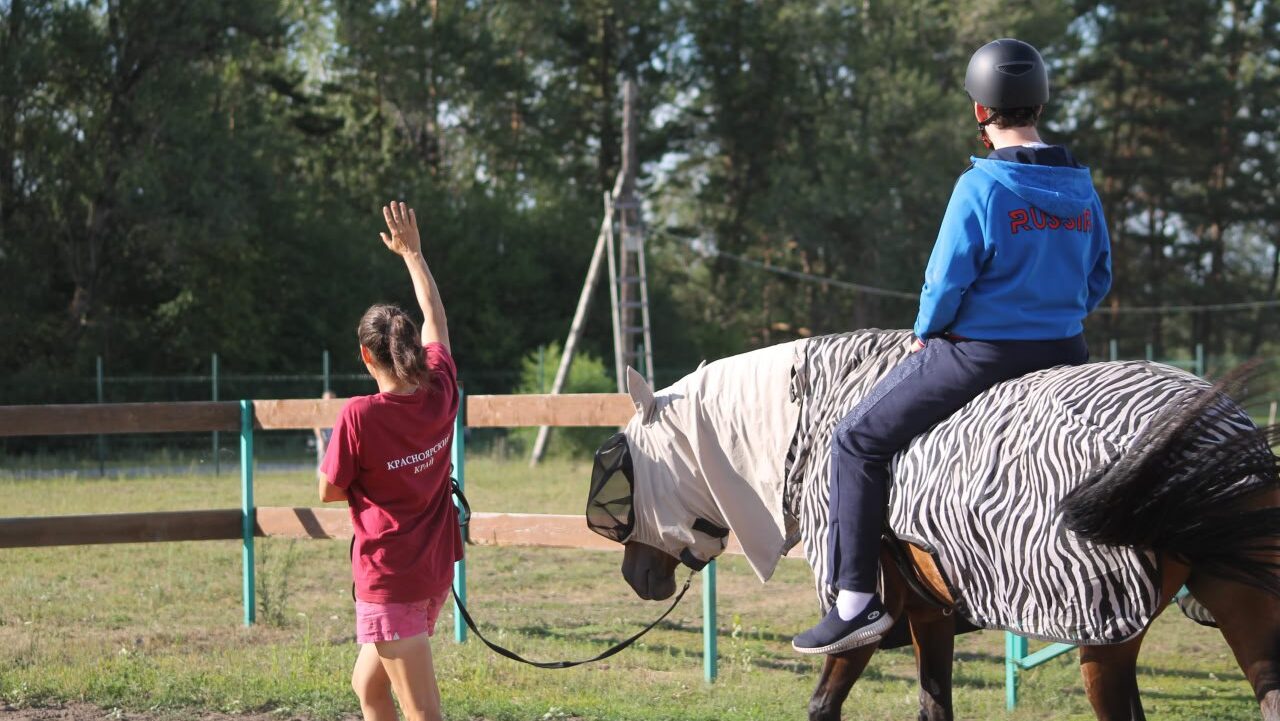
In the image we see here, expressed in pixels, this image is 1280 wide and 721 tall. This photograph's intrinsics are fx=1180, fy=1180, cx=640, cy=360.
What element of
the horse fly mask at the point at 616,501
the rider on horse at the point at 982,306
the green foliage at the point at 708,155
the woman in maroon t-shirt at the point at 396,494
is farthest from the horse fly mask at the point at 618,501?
the green foliage at the point at 708,155

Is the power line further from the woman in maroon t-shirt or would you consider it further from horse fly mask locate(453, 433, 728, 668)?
the woman in maroon t-shirt

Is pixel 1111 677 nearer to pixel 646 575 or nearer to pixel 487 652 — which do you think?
pixel 646 575

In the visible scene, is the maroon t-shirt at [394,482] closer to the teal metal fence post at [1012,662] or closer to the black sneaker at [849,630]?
the black sneaker at [849,630]

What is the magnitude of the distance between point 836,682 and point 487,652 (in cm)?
285

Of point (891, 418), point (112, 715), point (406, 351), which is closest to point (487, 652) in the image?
point (112, 715)

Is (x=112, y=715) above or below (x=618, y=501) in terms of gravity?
below

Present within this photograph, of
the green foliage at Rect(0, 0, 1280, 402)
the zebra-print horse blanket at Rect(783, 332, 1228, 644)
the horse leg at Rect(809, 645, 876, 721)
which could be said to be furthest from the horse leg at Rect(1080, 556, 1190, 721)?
the green foliage at Rect(0, 0, 1280, 402)

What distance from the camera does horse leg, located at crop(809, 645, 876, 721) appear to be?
360 cm

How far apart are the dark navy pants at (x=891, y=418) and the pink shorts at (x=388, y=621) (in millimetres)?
1198

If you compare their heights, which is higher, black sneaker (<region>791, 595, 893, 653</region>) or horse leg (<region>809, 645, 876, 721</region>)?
black sneaker (<region>791, 595, 893, 653</region>)

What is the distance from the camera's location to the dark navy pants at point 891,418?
315 cm

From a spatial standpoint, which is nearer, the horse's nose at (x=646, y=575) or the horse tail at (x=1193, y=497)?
the horse tail at (x=1193, y=497)

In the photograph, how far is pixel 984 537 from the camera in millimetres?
2881

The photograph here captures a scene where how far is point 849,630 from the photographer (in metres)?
3.24
